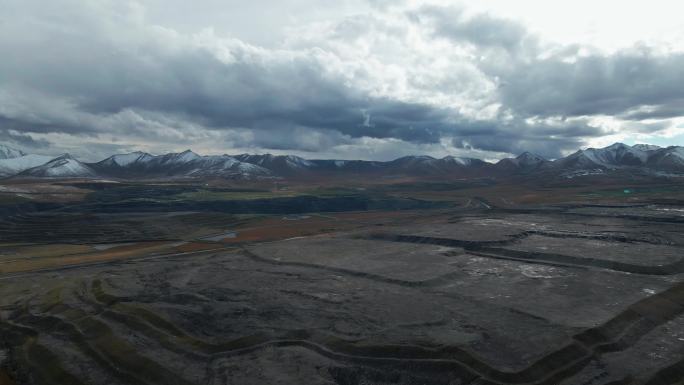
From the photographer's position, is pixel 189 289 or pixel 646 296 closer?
pixel 646 296

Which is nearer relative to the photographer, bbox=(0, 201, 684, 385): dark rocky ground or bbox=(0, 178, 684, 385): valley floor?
bbox=(0, 201, 684, 385): dark rocky ground

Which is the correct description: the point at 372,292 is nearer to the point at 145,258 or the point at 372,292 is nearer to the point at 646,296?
the point at 646,296

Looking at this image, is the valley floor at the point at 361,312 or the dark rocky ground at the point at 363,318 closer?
the dark rocky ground at the point at 363,318

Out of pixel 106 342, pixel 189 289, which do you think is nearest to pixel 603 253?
pixel 189 289

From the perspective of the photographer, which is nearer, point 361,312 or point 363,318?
point 363,318

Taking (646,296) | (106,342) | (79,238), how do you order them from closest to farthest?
(106,342), (646,296), (79,238)

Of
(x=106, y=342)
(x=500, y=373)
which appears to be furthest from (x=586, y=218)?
(x=106, y=342)

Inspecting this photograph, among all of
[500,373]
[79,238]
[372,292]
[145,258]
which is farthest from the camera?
[79,238]
